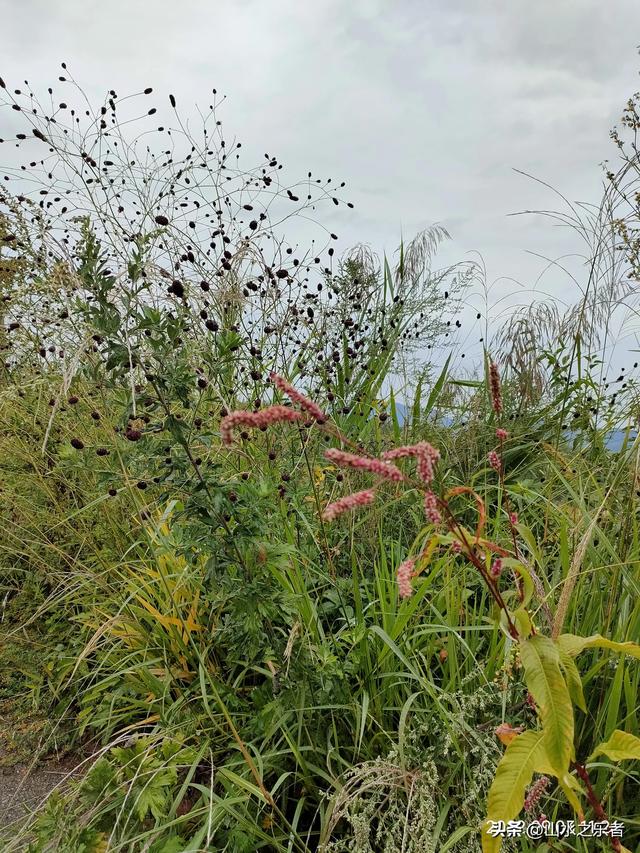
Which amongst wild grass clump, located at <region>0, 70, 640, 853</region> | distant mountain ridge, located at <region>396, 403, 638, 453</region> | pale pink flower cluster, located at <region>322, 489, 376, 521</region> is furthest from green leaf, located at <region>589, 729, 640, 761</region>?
distant mountain ridge, located at <region>396, 403, 638, 453</region>

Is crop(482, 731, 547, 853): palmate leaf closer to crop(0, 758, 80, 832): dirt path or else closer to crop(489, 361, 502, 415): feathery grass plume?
crop(489, 361, 502, 415): feathery grass plume

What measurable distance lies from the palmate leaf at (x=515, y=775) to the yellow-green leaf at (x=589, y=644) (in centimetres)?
16

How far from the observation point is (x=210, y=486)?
159cm

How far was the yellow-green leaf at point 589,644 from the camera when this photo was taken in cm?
89

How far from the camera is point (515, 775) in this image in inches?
32.4

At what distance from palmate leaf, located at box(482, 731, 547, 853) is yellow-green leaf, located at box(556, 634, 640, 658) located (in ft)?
0.52

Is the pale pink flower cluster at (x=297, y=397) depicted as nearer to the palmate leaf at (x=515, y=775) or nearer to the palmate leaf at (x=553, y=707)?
the palmate leaf at (x=553, y=707)

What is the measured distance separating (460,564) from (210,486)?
1421mm

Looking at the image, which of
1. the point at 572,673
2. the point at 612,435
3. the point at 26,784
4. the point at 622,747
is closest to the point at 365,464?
the point at 572,673

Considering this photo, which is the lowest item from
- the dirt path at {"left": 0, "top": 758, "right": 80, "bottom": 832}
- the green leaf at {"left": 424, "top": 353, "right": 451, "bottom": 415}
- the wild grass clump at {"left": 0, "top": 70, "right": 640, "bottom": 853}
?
the dirt path at {"left": 0, "top": 758, "right": 80, "bottom": 832}

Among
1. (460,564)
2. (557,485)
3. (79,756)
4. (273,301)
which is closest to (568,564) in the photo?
(460,564)

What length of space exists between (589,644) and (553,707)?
166mm

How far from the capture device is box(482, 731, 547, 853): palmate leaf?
80cm

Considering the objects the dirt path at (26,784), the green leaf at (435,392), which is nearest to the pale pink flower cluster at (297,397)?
the dirt path at (26,784)
